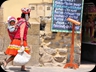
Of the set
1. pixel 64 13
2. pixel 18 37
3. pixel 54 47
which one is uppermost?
pixel 64 13

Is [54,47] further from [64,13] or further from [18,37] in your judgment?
[18,37]

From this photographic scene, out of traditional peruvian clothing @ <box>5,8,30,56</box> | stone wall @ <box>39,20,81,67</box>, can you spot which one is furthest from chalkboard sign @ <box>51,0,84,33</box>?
traditional peruvian clothing @ <box>5,8,30,56</box>

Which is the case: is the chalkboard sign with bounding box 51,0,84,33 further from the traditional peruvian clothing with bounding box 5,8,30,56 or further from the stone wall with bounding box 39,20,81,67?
the traditional peruvian clothing with bounding box 5,8,30,56

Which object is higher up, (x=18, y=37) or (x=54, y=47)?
(x=18, y=37)

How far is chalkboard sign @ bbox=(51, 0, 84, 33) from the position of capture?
725 centimetres

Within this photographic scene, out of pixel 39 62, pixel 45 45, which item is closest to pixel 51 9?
pixel 45 45

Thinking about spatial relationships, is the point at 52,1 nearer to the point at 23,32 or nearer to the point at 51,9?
the point at 51,9

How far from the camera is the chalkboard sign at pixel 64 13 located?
725 cm

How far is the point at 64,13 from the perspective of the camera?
7.27m

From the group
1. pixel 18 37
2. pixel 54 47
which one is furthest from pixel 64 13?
pixel 18 37

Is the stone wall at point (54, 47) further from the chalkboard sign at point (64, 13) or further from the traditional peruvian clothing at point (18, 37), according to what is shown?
the traditional peruvian clothing at point (18, 37)

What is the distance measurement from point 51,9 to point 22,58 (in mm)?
1728

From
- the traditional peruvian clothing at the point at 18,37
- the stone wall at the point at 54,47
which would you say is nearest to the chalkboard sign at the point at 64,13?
the stone wall at the point at 54,47

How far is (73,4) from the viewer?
7305 mm
